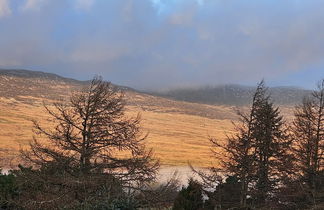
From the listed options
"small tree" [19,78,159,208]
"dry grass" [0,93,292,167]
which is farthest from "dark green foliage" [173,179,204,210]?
"dry grass" [0,93,292,167]

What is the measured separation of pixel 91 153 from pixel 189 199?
330 inches

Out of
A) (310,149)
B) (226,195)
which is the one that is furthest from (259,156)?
(310,149)

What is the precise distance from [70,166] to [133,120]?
128 inches

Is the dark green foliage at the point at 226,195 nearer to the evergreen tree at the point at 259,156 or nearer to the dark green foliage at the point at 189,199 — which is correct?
the evergreen tree at the point at 259,156

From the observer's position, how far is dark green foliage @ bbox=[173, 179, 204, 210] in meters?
21.6

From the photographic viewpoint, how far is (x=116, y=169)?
17.0m

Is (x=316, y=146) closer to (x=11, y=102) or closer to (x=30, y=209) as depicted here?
(x=30, y=209)

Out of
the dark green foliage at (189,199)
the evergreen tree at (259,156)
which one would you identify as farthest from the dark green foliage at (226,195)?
the dark green foliage at (189,199)

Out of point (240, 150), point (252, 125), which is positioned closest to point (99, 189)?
point (240, 150)

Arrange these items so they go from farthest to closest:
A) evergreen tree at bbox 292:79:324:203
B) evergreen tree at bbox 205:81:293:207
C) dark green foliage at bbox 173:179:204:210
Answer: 1. evergreen tree at bbox 292:79:324:203
2. dark green foliage at bbox 173:179:204:210
3. evergreen tree at bbox 205:81:293:207

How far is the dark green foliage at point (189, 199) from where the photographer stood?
852 inches

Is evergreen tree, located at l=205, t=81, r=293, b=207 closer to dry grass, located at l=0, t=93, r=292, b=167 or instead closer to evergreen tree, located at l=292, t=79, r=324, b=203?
evergreen tree, located at l=292, t=79, r=324, b=203

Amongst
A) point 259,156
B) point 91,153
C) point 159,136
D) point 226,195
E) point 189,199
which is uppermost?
point 91,153

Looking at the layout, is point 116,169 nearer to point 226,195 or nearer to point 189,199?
point 189,199
